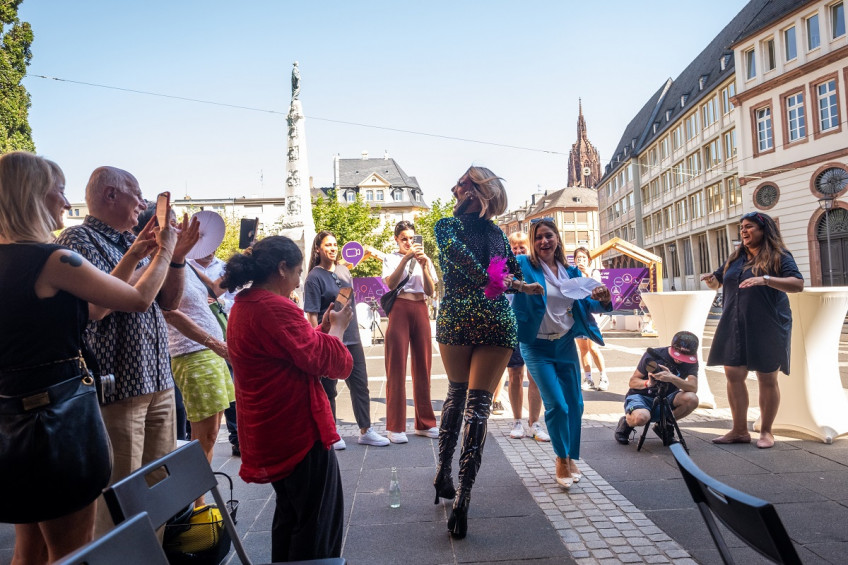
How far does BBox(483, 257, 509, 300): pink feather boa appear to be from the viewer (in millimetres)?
3676

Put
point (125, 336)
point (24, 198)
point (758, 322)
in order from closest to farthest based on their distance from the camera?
point (24, 198), point (125, 336), point (758, 322)

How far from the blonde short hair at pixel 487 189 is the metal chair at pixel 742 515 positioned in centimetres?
228

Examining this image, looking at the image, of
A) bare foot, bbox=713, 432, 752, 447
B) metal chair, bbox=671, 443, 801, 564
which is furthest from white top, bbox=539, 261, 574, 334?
metal chair, bbox=671, 443, 801, 564

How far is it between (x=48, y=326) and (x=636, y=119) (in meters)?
84.0

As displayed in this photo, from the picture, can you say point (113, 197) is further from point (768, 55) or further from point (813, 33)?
point (768, 55)

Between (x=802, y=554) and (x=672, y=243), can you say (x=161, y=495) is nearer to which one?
(x=802, y=554)

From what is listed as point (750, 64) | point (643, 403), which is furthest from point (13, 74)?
point (750, 64)

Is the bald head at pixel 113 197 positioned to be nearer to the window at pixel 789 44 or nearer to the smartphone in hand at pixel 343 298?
the smartphone in hand at pixel 343 298

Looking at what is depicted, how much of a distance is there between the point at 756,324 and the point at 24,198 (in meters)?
5.35

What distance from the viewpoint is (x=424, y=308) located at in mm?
6270

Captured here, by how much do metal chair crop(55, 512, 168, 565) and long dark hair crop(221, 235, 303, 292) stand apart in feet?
4.19

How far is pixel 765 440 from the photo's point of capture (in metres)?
5.37

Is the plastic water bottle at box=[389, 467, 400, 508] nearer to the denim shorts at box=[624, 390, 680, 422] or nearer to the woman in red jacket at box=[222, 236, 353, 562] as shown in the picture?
the woman in red jacket at box=[222, 236, 353, 562]

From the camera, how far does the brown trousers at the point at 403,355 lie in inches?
239
